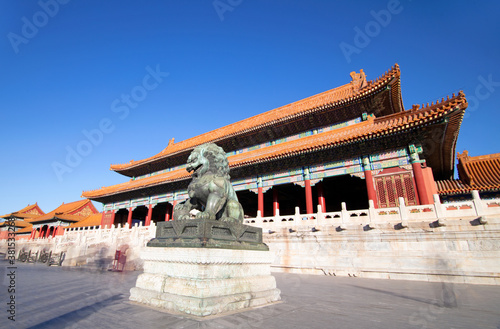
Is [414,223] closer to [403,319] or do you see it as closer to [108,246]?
[403,319]

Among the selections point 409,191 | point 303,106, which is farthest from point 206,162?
point 303,106

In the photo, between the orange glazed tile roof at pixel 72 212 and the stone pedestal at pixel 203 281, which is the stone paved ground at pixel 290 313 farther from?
the orange glazed tile roof at pixel 72 212

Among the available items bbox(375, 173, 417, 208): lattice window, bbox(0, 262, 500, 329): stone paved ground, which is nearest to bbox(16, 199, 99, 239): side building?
bbox(0, 262, 500, 329): stone paved ground

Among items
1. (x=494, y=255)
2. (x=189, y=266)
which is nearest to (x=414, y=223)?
(x=494, y=255)

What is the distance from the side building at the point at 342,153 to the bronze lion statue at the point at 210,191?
19.7ft

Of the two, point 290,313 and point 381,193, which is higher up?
point 381,193

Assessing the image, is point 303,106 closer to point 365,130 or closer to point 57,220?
point 365,130

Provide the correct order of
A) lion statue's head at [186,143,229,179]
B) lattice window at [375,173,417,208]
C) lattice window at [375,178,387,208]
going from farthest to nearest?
1. lattice window at [375,178,387,208]
2. lattice window at [375,173,417,208]
3. lion statue's head at [186,143,229,179]

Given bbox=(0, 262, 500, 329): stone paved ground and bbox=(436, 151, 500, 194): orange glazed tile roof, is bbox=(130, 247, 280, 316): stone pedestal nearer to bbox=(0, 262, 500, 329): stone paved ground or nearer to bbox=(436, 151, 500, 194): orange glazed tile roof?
bbox=(0, 262, 500, 329): stone paved ground

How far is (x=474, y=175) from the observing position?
14570mm

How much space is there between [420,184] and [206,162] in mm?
9881

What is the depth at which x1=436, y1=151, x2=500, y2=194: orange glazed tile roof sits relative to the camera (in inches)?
510

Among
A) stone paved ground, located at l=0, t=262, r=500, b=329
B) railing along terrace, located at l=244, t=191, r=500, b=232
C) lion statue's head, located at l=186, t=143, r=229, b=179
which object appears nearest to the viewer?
stone paved ground, located at l=0, t=262, r=500, b=329

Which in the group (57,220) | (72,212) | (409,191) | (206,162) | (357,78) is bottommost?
(206,162)
